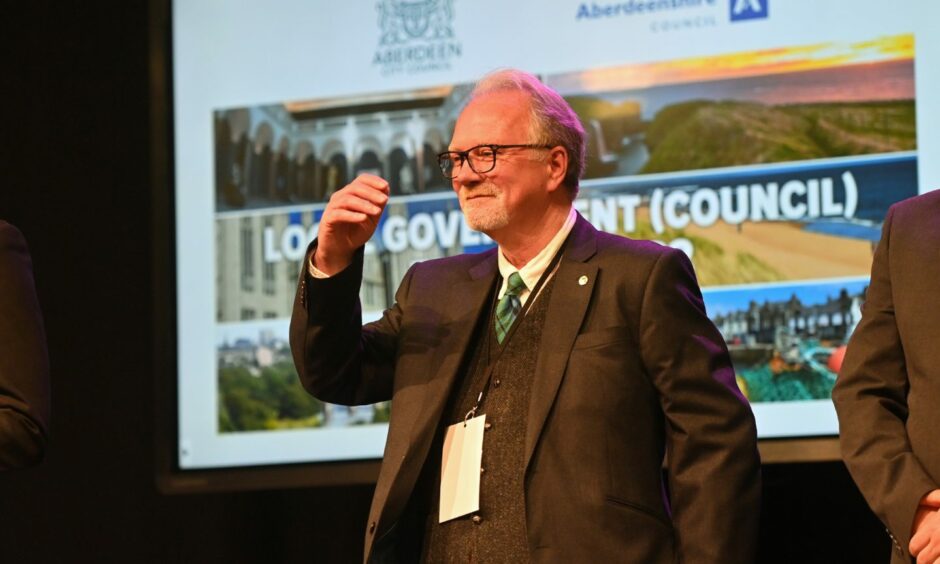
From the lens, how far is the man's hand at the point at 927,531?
6.70 feet

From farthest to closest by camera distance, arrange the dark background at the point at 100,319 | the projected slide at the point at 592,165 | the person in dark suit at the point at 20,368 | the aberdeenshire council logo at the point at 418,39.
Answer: the dark background at the point at 100,319 < the aberdeenshire council logo at the point at 418,39 < the projected slide at the point at 592,165 < the person in dark suit at the point at 20,368

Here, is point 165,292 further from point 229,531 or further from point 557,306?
point 557,306

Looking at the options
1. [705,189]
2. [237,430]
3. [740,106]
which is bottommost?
[237,430]

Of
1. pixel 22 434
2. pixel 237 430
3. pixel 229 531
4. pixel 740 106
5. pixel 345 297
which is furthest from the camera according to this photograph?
pixel 229 531

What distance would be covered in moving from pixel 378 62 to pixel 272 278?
2.57ft

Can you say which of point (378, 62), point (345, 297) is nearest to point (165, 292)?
point (378, 62)

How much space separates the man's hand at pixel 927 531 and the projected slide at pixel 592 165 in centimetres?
137

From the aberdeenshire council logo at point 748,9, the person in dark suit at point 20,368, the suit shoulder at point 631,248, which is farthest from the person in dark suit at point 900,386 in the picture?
the person in dark suit at point 20,368

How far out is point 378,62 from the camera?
4.07 meters

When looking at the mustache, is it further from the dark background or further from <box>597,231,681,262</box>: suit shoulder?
the dark background

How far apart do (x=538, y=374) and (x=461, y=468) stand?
0.84 ft

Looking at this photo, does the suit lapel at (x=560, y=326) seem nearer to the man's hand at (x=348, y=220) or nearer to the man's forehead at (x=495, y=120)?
the man's forehead at (x=495, y=120)

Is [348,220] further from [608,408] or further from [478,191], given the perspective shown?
[608,408]

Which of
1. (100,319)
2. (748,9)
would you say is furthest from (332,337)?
(100,319)
